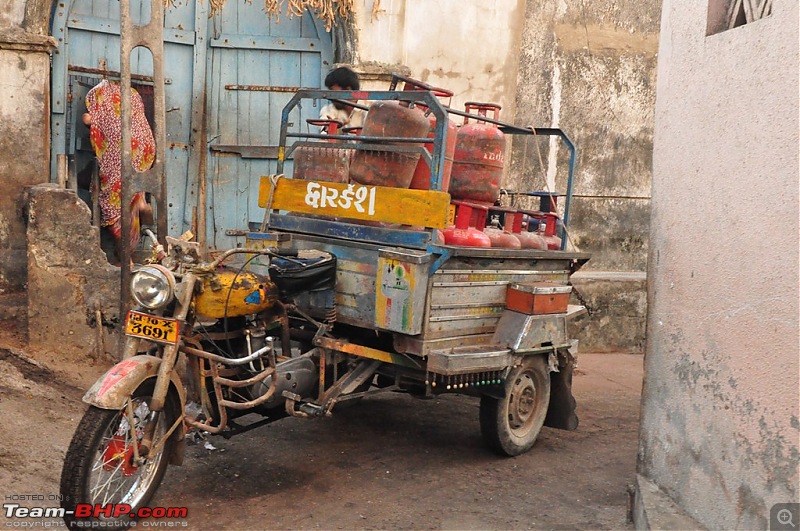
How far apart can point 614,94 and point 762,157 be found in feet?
18.8

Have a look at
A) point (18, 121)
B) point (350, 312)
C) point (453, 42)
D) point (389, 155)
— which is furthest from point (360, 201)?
point (453, 42)

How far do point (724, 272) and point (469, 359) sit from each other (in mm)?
1575

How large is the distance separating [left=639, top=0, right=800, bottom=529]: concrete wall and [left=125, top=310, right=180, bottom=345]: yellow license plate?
2.30m

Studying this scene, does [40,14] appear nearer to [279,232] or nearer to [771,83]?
[279,232]

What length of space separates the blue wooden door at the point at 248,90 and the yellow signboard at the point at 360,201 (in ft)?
9.50

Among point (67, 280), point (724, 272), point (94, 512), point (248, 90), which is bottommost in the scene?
point (94, 512)

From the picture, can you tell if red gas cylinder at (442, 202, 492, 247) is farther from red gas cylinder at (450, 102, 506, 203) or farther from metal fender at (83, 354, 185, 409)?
metal fender at (83, 354, 185, 409)

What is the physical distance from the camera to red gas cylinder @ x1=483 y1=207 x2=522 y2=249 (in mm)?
4973

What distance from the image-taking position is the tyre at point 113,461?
11.6 feet

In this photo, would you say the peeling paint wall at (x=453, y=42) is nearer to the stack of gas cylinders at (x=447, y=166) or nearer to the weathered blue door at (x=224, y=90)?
the weathered blue door at (x=224, y=90)

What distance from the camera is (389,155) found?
461 cm

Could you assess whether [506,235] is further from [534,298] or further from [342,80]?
[342,80]

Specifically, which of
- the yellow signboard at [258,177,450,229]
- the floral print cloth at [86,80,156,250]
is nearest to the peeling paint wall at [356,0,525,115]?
the floral print cloth at [86,80,156,250]

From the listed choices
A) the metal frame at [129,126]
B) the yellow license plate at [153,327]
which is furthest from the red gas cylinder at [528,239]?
the metal frame at [129,126]
